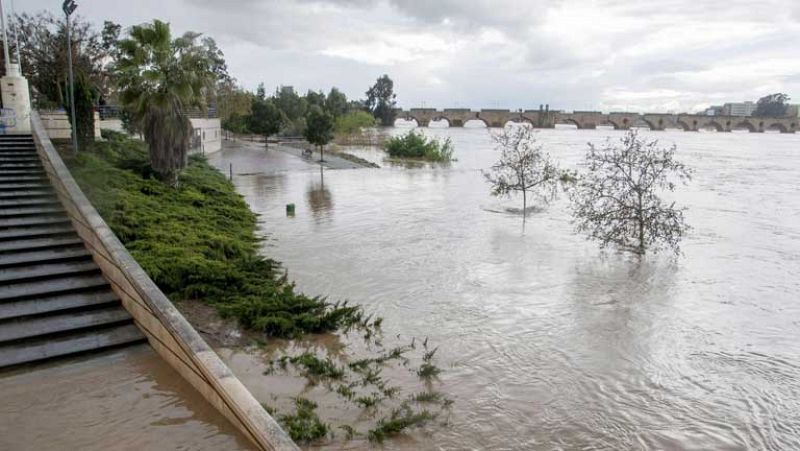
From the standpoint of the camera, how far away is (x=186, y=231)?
1436cm

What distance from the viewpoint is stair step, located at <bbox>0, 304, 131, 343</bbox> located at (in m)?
7.08

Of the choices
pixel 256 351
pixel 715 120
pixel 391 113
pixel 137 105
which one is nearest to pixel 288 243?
pixel 137 105

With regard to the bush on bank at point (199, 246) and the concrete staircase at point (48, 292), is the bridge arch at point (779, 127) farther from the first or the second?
the concrete staircase at point (48, 292)

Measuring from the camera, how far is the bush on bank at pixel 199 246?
1004cm

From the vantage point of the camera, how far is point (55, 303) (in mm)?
7723

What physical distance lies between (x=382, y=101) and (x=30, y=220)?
107 metres

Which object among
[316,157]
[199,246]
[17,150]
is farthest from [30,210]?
[316,157]

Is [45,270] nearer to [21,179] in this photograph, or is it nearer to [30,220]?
[30,220]

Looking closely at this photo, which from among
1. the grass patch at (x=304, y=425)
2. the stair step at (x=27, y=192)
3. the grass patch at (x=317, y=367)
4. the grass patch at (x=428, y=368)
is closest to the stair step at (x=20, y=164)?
the stair step at (x=27, y=192)

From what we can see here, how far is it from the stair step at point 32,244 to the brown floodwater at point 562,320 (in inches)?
141

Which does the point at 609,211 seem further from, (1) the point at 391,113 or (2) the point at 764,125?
(2) the point at 764,125

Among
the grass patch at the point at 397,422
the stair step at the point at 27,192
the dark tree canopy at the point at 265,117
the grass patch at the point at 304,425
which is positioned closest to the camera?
the grass patch at the point at 304,425

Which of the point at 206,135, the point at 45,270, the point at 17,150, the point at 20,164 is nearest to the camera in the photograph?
the point at 45,270

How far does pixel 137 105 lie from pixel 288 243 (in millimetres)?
7171
